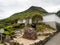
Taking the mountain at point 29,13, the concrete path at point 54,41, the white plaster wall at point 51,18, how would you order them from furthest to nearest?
the mountain at point 29,13 < the white plaster wall at point 51,18 < the concrete path at point 54,41

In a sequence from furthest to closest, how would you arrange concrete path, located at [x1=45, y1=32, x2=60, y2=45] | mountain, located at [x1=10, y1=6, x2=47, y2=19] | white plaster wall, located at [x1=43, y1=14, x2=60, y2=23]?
mountain, located at [x1=10, y1=6, x2=47, y2=19], white plaster wall, located at [x1=43, y1=14, x2=60, y2=23], concrete path, located at [x1=45, y1=32, x2=60, y2=45]

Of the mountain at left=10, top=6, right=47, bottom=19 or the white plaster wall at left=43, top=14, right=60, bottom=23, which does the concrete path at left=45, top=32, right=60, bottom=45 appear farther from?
the mountain at left=10, top=6, right=47, bottom=19

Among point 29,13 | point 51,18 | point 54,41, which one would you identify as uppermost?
point 29,13

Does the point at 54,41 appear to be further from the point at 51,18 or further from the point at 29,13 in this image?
the point at 29,13

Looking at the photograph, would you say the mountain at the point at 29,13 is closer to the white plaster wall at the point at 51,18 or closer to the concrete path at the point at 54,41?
the white plaster wall at the point at 51,18

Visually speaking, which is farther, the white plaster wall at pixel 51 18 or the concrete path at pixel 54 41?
the white plaster wall at pixel 51 18

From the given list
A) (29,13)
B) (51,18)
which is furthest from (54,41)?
(29,13)

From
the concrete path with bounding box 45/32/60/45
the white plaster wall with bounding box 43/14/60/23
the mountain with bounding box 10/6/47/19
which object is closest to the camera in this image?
the concrete path with bounding box 45/32/60/45

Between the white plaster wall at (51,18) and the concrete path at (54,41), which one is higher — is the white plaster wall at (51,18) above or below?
above

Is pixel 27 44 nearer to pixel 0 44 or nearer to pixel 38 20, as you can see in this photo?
pixel 0 44

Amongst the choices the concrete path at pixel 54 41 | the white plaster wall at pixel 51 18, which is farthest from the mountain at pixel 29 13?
the concrete path at pixel 54 41

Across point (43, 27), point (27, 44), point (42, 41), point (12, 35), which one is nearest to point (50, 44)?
point (42, 41)

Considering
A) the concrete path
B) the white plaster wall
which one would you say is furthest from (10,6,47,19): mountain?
the concrete path

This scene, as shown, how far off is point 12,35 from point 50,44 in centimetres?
1124
